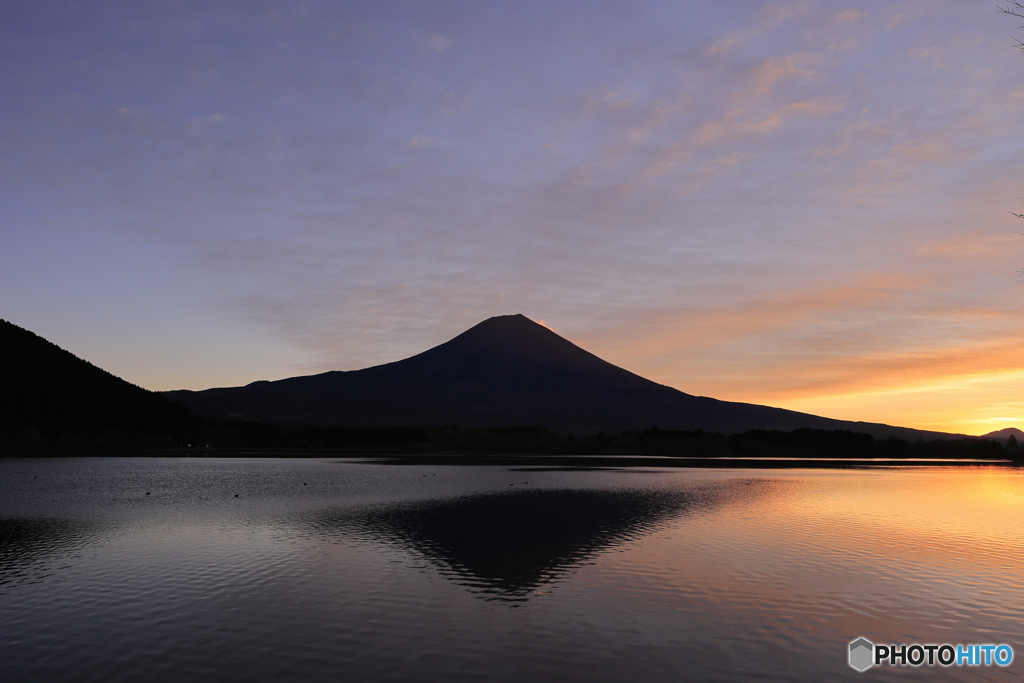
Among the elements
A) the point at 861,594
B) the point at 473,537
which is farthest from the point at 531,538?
the point at 861,594

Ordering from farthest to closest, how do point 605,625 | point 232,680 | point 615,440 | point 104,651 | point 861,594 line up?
point 615,440 < point 861,594 < point 605,625 < point 104,651 < point 232,680

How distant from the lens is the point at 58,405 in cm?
17750

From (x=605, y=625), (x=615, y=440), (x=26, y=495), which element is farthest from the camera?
(x=615, y=440)

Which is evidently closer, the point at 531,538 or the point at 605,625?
the point at 605,625

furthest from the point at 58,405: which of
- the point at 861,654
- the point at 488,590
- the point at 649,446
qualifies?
the point at 861,654

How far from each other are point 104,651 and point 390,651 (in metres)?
7.13

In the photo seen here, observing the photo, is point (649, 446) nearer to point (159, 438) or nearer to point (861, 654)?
point (159, 438)

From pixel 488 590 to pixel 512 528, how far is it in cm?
1586

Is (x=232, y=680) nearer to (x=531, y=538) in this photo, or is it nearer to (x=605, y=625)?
(x=605, y=625)

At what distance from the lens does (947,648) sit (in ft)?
59.9

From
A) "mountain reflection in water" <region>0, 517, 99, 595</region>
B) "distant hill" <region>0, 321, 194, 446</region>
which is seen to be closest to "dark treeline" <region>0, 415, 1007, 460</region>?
"distant hill" <region>0, 321, 194, 446</region>

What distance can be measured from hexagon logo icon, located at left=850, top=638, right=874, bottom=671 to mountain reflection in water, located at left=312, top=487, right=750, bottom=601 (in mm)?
10016

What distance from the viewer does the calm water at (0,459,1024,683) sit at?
16438 millimetres

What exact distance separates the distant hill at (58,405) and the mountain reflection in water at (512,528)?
Answer: 158062mm
